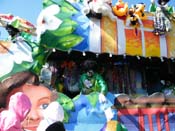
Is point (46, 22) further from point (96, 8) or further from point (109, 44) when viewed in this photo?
point (109, 44)

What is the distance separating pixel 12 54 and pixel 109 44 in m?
1.44

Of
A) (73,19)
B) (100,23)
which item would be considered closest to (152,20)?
(100,23)

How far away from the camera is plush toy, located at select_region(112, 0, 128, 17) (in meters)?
5.11

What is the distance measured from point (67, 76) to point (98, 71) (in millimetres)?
489

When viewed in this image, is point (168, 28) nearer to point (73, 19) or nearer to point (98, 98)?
point (73, 19)

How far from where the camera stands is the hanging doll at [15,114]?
1864 millimetres

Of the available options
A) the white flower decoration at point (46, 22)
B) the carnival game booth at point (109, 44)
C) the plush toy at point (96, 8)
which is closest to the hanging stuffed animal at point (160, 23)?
the carnival game booth at point (109, 44)

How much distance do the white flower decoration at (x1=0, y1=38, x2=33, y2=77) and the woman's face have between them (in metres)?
0.53

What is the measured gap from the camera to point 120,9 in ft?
16.9

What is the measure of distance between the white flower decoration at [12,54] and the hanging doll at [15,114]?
2.79 m

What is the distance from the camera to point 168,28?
5324 mm

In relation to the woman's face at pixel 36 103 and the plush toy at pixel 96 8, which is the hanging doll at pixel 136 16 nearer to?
the plush toy at pixel 96 8

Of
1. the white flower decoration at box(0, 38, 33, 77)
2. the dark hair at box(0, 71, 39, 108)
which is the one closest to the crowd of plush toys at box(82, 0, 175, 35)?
the white flower decoration at box(0, 38, 33, 77)

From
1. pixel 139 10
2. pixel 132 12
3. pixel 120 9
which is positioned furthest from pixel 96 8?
pixel 139 10
